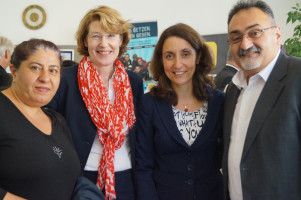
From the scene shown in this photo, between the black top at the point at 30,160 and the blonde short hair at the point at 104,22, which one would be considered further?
the blonde short hair at the point at 104,22

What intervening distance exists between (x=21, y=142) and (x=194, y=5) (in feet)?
15.3

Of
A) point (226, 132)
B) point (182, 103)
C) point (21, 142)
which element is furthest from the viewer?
point (182, 103)

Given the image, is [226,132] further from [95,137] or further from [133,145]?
[95,137]

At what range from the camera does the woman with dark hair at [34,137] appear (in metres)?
1.23

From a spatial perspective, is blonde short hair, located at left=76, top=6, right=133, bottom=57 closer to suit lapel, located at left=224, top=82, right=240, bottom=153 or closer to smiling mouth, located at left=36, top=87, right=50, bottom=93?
→ smiling mouth, located at left=36, top=87, right=50, bottom=93

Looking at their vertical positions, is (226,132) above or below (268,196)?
above

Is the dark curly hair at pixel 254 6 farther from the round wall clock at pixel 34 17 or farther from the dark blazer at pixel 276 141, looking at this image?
the round wall clock at pixel 34 17

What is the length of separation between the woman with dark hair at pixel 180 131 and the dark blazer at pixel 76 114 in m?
0.19

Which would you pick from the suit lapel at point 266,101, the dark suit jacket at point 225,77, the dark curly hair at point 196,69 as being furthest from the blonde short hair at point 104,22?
the dark suit jacket at point 225,77

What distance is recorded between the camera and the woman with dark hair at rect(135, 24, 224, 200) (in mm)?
1691

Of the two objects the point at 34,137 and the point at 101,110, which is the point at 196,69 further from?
the point at 34,137

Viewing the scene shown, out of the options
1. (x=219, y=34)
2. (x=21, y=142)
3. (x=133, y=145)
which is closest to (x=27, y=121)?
(x=21, y=142)

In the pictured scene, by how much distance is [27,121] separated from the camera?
1.33 meters

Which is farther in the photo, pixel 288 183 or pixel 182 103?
pixel 182 103
